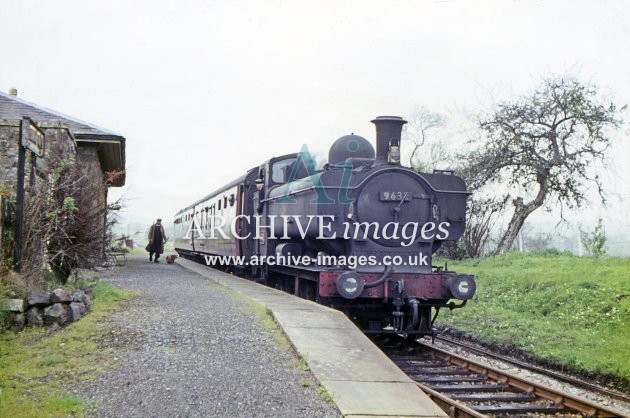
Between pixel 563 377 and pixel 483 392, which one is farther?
pixel 563 377

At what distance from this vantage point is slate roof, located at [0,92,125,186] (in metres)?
12.9

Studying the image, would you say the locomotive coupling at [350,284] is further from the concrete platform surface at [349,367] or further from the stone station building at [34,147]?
the stone station building at [34,147]

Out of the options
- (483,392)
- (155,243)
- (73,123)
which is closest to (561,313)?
(483,392)

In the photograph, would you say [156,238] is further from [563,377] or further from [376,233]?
[563,377]

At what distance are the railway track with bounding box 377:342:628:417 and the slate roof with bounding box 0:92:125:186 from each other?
7930 millimetres

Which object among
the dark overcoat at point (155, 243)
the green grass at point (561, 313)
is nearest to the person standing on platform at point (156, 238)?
the dark overcoat at point (155, 243)

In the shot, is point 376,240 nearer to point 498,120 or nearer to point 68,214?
point 68,214

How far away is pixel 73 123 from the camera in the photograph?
1507cm

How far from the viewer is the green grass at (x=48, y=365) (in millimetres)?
4328

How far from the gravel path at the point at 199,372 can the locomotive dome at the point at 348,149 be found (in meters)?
2.84

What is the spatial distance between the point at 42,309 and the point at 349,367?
376 centimetres

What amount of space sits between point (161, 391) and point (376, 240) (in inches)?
177

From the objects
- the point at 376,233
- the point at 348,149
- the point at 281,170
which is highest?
the point at 348,149

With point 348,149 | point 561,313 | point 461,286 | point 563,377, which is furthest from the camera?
point 561,313
